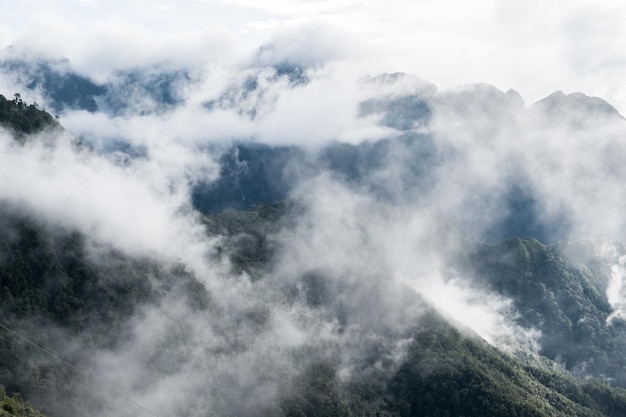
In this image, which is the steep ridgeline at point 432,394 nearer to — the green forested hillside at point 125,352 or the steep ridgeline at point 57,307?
the green forested hillside at point 125,352

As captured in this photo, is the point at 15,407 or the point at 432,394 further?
the point at 432,394

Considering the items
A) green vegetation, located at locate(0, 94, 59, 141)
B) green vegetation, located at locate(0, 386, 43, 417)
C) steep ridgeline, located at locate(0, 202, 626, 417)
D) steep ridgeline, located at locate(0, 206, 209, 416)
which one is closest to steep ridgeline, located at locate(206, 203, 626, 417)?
steep ridgeline, located at locate(0, 202, 626, 417)

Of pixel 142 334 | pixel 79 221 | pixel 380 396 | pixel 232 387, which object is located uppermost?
pixel 79 221

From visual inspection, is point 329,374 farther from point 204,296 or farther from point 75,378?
point 75,378

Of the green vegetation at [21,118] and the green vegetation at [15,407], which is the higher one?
the green vegetation at [21,118]

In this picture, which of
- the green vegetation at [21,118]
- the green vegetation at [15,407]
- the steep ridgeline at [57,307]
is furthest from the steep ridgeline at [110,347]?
the green vegetation at [21,118]

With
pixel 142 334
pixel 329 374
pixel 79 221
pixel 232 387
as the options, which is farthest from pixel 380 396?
pixel 79 221

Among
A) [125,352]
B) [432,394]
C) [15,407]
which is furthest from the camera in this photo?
[432,394]

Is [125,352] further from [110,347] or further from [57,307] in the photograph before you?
[57,307]

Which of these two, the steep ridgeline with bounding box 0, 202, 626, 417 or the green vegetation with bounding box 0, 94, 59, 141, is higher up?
the green vegetation with bounding box 0, 94, 59, 141

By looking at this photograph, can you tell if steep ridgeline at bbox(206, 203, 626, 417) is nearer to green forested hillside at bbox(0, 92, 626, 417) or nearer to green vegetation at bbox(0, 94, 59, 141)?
green forested hillside at bbox(0, 92, 626, 417)

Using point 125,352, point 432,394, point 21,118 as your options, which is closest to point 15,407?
point 125,352
